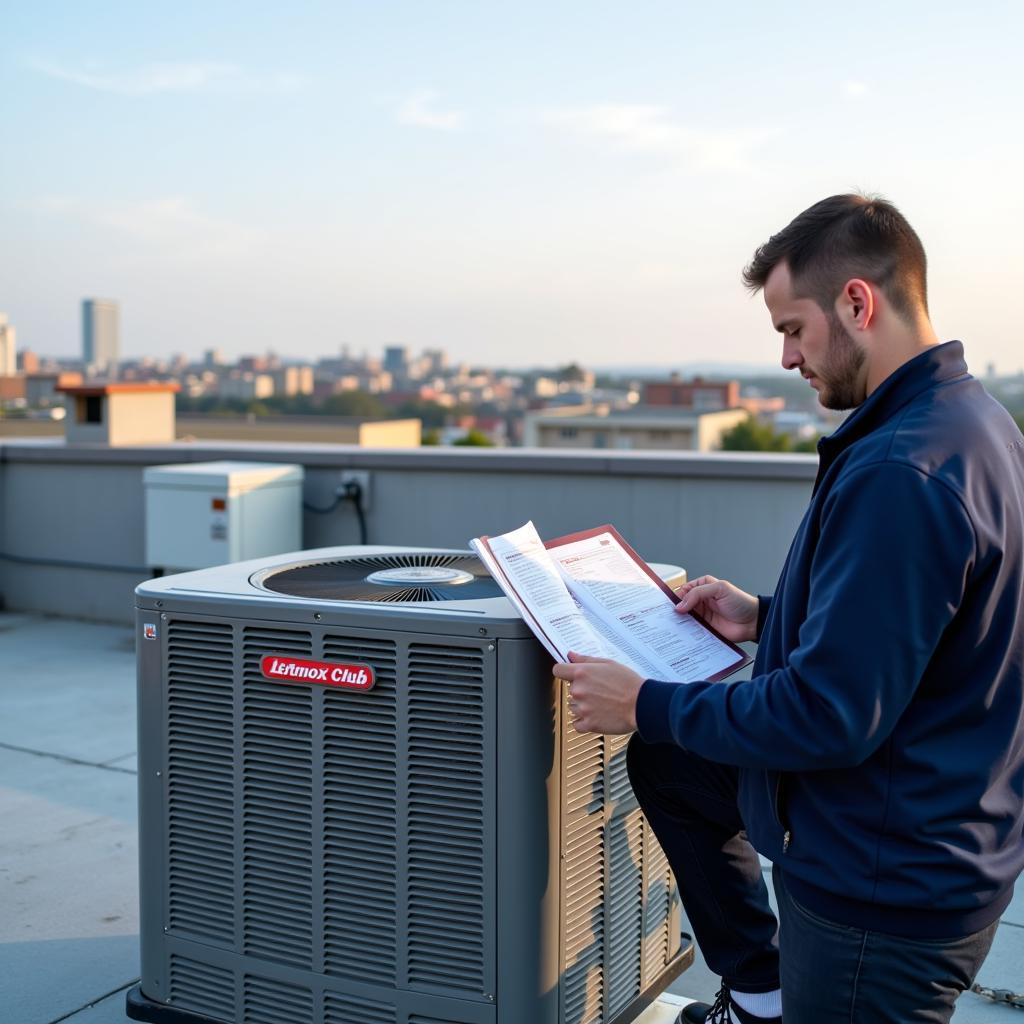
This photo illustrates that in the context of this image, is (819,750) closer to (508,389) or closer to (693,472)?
(693,472)

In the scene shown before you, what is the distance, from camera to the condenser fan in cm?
234

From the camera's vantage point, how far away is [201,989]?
7.64 ft

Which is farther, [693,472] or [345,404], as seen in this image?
[345,404]

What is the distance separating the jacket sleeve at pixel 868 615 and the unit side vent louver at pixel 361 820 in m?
0.75

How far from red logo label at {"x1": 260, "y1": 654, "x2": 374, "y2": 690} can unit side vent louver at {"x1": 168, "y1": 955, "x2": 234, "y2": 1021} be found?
630 millimetres

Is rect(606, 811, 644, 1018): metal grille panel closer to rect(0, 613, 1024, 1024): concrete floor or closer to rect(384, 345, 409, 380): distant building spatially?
rect(0, 613, 1024, 1024): concrete floor

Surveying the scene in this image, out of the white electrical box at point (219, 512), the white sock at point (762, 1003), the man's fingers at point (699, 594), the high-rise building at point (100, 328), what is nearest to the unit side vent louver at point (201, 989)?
the white sock at point (762, 1003)

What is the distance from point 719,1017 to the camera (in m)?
2.27

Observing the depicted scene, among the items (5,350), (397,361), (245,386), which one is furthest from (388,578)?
(397,361)

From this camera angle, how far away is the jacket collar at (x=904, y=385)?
164cm

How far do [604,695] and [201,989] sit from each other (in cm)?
113

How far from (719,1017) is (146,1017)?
116cm

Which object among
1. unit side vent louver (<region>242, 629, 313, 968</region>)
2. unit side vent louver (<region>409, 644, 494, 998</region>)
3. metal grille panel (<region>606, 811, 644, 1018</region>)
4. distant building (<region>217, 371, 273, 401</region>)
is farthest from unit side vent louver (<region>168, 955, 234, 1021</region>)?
distant building (<region>217, 371, 273, 401</region>)

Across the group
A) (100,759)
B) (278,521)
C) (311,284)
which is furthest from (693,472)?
(311,284)
